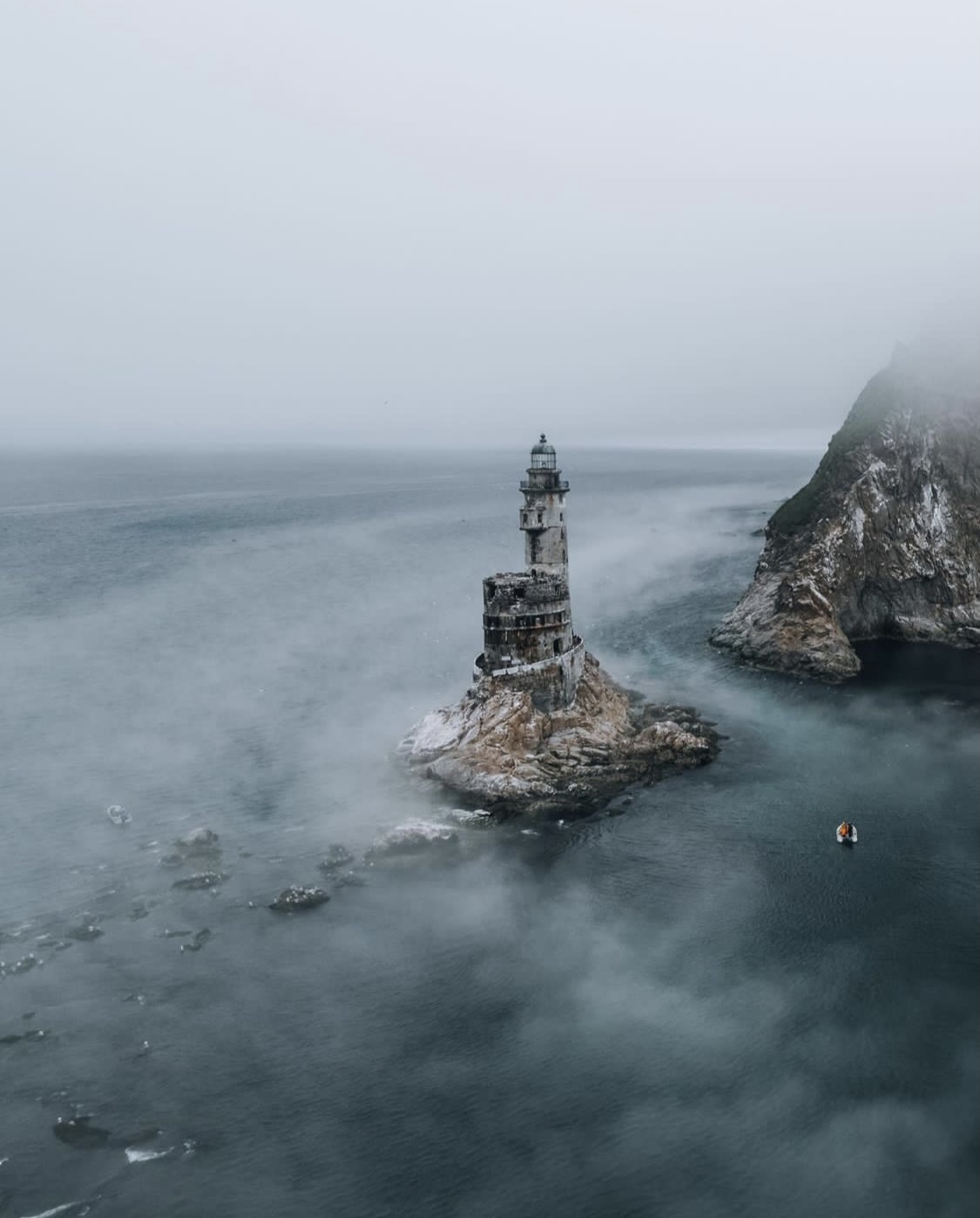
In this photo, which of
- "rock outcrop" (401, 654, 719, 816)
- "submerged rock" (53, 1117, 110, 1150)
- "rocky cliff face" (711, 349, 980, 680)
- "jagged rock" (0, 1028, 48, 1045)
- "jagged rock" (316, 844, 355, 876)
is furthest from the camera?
"rocky cliff face" (711, 349, 980, 680)

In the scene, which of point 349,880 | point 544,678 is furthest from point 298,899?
point 544,678

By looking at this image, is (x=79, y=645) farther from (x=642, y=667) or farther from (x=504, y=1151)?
(x=504, y=1151)

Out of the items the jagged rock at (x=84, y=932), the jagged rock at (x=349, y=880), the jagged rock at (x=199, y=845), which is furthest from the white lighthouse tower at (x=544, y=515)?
the jagged rock at (x=84, y=932)

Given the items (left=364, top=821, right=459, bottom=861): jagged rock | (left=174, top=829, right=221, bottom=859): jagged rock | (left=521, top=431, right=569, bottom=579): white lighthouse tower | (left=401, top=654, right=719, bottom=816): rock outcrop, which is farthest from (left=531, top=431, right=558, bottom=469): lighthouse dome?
(left=174, top=829, right=221, bottom=859): jagged rock

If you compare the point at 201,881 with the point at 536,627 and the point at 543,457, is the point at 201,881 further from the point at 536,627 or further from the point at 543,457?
the point at 543,457

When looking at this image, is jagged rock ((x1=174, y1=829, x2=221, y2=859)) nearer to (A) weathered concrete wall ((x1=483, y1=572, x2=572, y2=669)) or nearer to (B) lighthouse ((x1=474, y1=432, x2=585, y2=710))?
(B) lighthouse ((x1=474, y1=432, x2=585, y2=710))

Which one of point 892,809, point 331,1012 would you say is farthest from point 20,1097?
point 892,809

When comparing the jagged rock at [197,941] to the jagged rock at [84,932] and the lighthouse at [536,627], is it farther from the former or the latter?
the lighthouse at [536,627]
